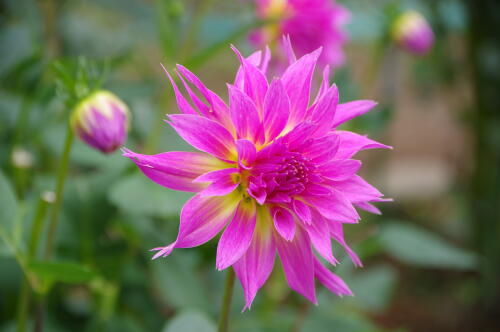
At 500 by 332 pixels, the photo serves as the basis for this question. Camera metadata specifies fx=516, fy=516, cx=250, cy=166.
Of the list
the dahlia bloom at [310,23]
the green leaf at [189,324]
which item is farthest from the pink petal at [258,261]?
the dahlia bloom at [310,23]

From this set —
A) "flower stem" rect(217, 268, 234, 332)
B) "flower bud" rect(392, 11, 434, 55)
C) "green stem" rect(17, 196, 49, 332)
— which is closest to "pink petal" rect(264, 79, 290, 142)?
"flower stem" rect(217, 268, 234, 332)

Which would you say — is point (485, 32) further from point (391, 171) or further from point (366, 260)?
point (391, 171)

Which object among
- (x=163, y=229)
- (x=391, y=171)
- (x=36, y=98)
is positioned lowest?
(x=391, y=171)

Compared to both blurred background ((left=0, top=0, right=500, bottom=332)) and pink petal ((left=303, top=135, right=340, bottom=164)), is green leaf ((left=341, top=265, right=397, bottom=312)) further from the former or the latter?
pink petal ((left=303, top=135, right=340, bottom=164))

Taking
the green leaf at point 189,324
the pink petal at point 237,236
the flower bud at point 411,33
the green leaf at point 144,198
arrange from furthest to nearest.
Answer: the flower bud at point 411,33, the green leaf at point 144,198, the green leaf at point 189,324, the pink petal at point 237,236

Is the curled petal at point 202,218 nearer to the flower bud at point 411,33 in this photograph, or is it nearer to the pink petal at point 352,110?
the pink petal at point 352,110

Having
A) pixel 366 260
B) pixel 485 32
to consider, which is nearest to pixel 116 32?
pixel 485 32
